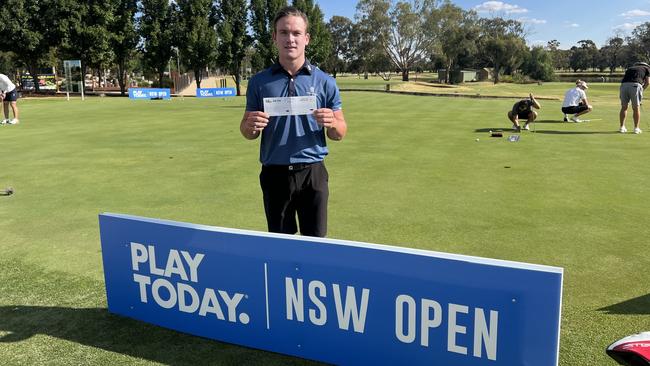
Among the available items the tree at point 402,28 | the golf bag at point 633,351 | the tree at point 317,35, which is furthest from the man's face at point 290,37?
the tree at point 402,28

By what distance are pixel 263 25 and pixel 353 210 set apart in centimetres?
4971

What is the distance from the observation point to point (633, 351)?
8.37 ft

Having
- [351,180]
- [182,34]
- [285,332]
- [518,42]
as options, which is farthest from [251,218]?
[518,42]

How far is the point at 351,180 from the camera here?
28.3 feet

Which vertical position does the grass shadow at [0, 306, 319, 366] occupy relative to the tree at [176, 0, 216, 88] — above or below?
below

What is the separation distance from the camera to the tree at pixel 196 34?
48.8m

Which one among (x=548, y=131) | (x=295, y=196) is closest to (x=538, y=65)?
(x=548, y=131)

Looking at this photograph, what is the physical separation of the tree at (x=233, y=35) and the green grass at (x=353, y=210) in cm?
3858

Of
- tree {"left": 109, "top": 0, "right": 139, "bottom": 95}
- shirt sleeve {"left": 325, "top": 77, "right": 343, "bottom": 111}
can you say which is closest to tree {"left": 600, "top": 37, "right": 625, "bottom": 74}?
tree {"left": 109, "top": 0, "right": 139, "bottom": 95}

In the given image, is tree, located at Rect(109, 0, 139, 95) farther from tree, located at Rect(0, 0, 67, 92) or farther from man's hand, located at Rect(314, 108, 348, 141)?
man's hand, located at Rect(314, 108, 348, 141)

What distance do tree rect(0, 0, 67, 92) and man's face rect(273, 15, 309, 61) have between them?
49543 millimetres

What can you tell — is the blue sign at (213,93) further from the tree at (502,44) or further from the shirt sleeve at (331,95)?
the tree at (502,44)

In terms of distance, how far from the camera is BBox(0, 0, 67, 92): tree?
147 feet

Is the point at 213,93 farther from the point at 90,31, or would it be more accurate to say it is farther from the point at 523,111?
the point at 523,111
